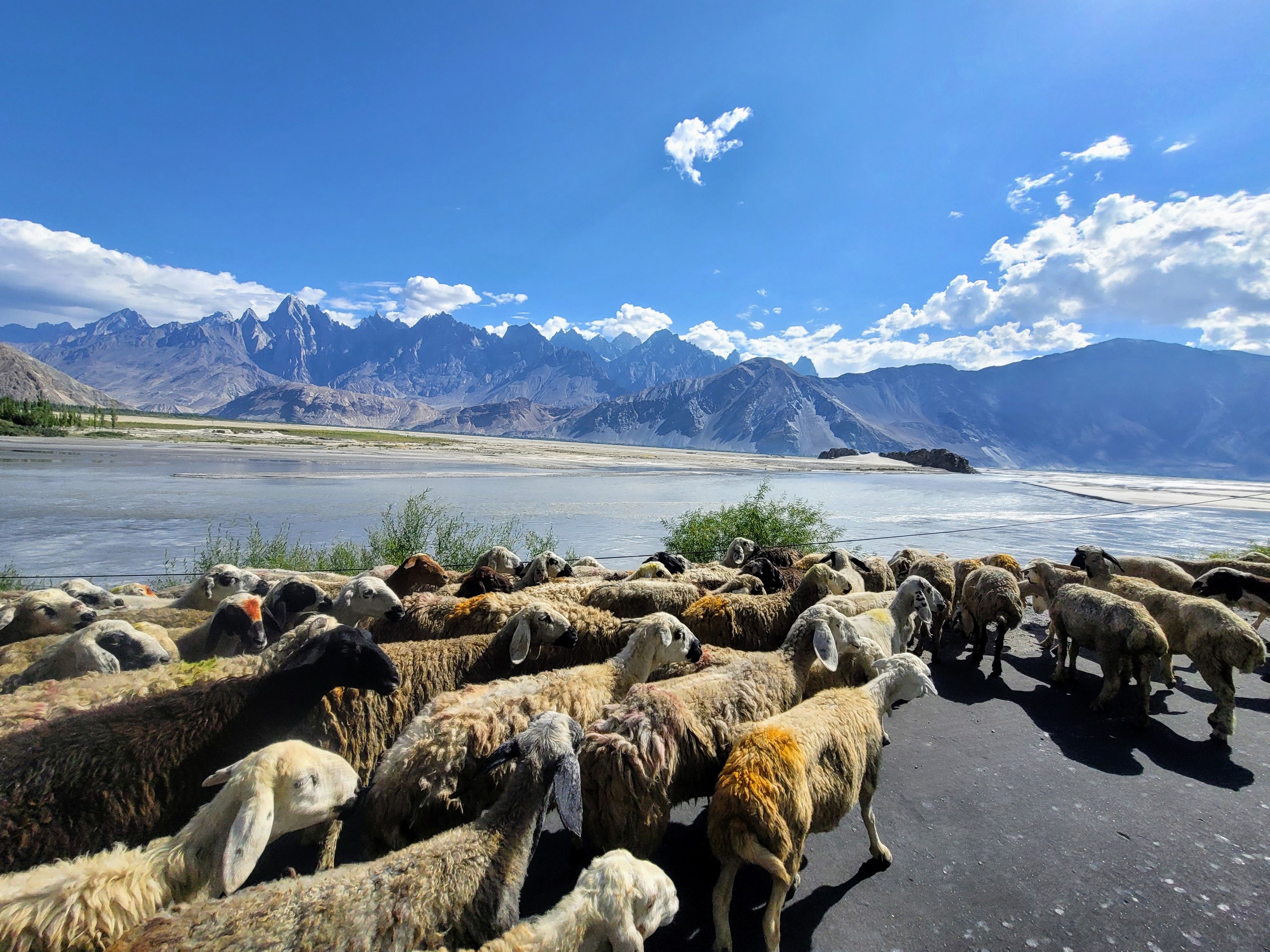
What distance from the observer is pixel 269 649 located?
16.8ft

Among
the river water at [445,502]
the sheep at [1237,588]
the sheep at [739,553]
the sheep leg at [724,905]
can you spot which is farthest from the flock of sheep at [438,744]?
the river water at [445,502]

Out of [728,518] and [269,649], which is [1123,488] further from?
[269,649]

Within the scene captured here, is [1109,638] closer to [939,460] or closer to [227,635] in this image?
[227,635]

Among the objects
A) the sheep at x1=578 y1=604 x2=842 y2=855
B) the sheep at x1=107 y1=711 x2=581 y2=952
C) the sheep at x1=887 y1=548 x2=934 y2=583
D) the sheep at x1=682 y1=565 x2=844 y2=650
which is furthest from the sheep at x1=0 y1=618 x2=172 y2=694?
the sheep at x1=887 y1=548 x2=934 y2=583

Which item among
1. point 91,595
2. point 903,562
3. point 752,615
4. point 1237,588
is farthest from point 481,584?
point 1237,588

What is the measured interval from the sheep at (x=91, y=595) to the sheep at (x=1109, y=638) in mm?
12169

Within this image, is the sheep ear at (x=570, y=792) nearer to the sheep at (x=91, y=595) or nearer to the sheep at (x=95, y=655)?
the sheep at (x=95, y=655)

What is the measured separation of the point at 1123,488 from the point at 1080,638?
71715 mm

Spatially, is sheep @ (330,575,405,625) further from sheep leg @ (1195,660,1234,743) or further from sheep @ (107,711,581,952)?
sheep leg @ (1195,660,1234,743)

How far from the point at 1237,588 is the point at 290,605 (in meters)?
12.9

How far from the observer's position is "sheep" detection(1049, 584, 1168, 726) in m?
6.06

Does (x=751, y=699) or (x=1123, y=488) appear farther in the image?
(x=1123, y=488)

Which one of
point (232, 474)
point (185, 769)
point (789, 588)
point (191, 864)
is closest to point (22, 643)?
point (185, 769)

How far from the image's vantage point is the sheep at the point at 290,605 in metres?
6.95
